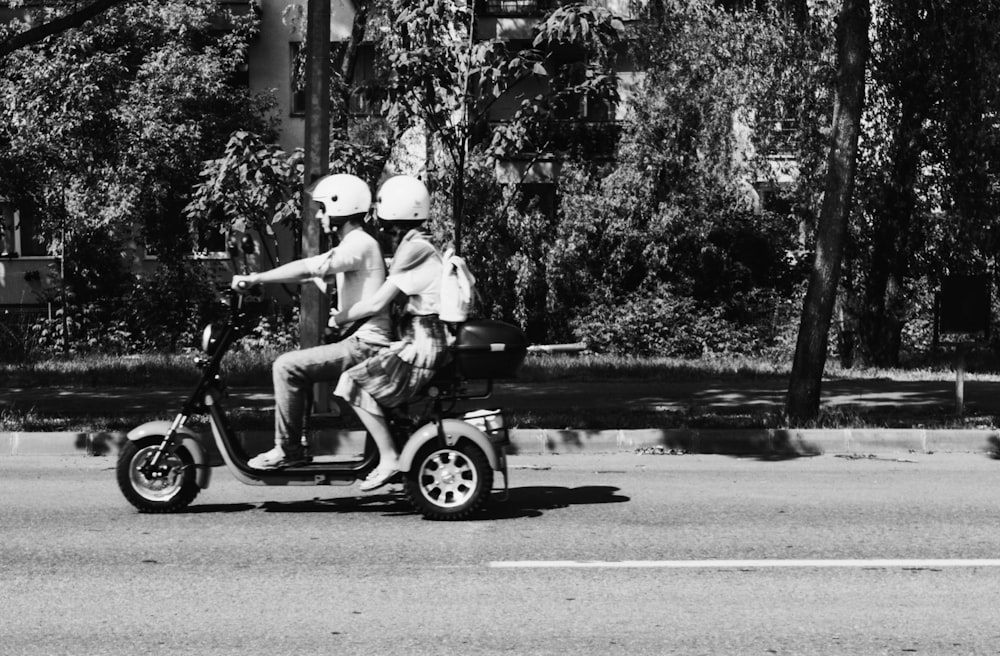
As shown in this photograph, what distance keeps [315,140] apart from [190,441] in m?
5.14

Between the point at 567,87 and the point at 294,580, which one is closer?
the point at 294,580

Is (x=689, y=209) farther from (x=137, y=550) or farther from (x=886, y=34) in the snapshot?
(x=137, y=550)

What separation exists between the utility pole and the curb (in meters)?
1.57

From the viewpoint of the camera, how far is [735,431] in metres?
12.0

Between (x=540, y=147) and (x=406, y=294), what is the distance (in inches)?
596

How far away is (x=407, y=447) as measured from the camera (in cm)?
799

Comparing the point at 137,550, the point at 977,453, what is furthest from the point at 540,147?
the point at 137,550

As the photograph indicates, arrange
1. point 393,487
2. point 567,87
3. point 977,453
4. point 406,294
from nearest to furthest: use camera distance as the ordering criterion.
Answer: point 406,294, point 393,487, point 977,453, point 567,87

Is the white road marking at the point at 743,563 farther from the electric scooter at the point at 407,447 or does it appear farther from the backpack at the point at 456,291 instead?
the backpack at the point at 456,291

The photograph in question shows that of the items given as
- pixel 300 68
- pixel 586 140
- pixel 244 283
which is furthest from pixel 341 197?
pixel 300 68

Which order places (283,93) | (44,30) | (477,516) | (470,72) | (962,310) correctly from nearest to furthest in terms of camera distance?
(477,516)
(962,310)
(44,30)
(470,72)
(283,93)

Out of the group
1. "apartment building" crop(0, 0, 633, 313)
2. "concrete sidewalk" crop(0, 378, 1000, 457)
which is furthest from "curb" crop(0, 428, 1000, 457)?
"apartment building" crop(0, 0, 633, 313)

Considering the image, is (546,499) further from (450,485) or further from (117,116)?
(117,116)

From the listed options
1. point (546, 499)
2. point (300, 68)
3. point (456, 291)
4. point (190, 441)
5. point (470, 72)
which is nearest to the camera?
point (456, 291)
